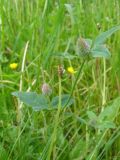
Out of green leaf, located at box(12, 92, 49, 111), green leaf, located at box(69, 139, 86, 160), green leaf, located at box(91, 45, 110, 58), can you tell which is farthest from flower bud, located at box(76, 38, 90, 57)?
green leaf, located at box(69, 139, 86, 160)

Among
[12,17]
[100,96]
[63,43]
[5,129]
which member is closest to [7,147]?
[5,129]

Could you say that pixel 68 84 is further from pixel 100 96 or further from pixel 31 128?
pixel 31 128

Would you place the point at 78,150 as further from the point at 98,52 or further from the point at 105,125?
the point at 98,52

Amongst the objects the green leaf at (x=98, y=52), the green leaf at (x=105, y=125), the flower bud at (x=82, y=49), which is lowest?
the green leaf at (x=105, y=125)

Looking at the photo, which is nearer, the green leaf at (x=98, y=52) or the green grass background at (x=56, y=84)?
the green leaf at (x=98, y=52)

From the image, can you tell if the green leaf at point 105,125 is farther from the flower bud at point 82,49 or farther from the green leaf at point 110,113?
the flower bud at point 82,49

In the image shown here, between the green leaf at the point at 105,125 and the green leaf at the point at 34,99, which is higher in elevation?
the green leaf at the point at 34,99

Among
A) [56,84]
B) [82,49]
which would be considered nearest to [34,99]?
[82,49]

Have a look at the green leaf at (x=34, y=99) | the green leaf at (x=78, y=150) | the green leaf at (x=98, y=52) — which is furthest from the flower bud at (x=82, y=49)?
the green leaf at (x=78, y=150)
